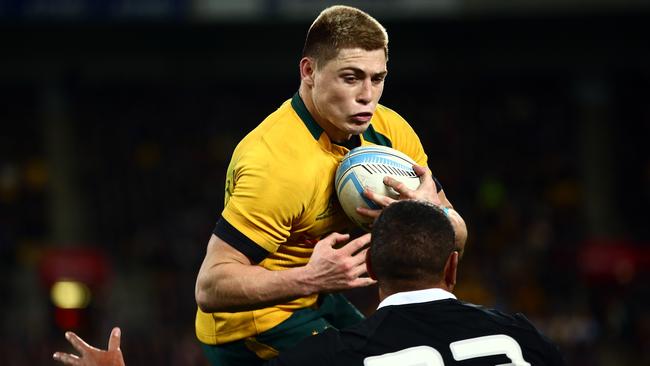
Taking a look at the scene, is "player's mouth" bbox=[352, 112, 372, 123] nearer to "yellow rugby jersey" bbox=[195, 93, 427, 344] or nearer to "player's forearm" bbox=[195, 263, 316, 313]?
"yellow rugby jersey" bbox=[195, 93, 427, 344]

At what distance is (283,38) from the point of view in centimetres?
2361

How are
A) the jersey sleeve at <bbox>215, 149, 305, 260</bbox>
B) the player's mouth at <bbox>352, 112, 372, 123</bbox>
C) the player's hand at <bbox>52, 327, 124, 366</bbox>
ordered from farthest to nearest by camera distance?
1. the player's mouth at <bbox>352, 112, 372, 123</bbox>
2. the jersey sleeve at <bbox>215, 149, 305, 260</bbox>
3. the player's hand at <bbox>52, 327, 124, 366</bbox>

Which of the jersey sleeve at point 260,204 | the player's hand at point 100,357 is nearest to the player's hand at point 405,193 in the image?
the jersey sleeve at point 260,204

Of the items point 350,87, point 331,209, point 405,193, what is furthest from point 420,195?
point 350,87

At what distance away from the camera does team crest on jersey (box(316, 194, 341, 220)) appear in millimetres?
5227

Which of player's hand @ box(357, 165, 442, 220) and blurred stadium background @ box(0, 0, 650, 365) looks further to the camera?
blurred stadium background @ box(0, 0, 650, 365)

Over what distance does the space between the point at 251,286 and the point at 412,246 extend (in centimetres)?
115

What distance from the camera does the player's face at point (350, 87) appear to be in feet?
16.8

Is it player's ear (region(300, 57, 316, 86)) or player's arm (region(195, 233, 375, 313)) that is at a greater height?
player's ear (region(300, 57, 316, 86))

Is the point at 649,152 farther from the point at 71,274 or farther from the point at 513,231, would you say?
the point at 71,274

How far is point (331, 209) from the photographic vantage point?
5262 millimetres

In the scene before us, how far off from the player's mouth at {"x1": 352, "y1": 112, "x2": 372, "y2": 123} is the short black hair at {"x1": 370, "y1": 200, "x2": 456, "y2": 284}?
1203mm

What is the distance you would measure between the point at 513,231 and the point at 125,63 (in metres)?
9.21

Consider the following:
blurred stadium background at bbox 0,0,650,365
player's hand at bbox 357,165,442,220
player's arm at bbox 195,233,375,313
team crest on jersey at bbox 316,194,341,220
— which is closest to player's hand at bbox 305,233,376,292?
player's arm at bbox 195,233,375,313
